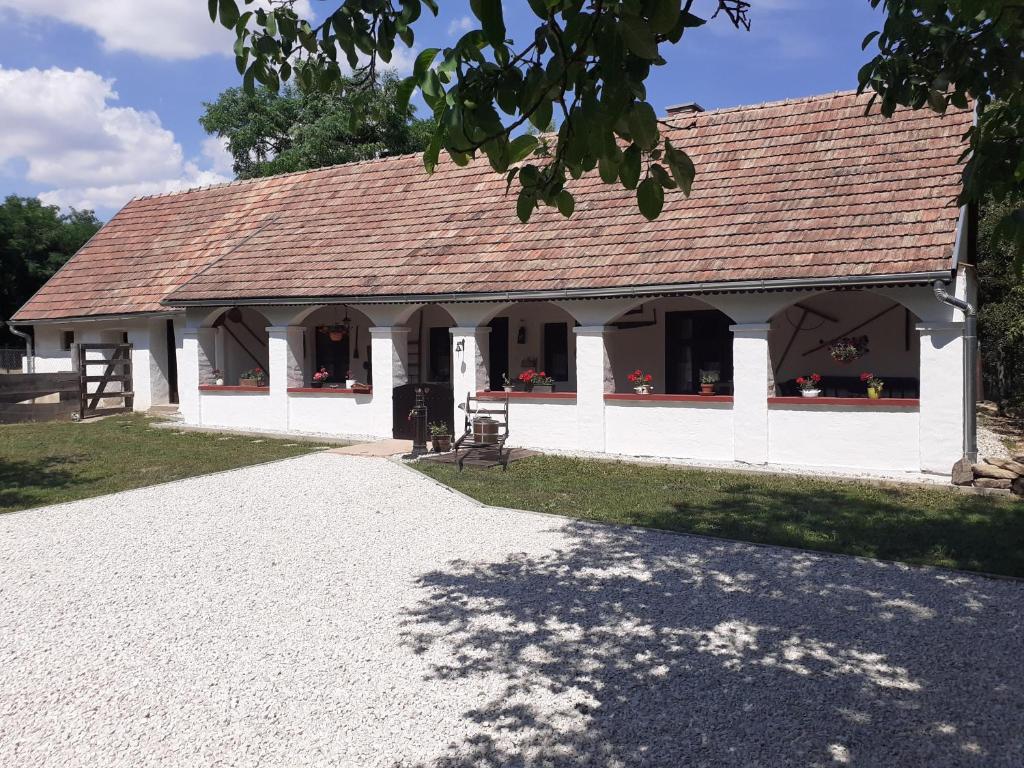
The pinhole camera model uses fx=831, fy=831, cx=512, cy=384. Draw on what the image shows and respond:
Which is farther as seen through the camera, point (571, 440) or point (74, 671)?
point (571, 440)

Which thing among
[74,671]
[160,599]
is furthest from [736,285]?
[74,671]

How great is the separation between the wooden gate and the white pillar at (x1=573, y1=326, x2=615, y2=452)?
12.8 metres

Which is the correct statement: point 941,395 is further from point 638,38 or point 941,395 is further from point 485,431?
point 638,38

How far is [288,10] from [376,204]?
15.0 meters

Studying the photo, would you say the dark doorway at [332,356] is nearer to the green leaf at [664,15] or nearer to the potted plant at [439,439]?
the potted plant at [439,439]

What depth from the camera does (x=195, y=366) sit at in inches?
699

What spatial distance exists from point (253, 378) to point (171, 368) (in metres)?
5.11

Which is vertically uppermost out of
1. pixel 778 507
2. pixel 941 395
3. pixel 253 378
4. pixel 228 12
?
pixel 228 12

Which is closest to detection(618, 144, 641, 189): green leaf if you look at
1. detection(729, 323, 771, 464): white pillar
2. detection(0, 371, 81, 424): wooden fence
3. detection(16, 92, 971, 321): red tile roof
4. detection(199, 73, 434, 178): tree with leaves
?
detection(16, 92, 971, 321): red tile roof

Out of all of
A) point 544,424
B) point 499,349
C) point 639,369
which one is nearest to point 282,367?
point 499,349

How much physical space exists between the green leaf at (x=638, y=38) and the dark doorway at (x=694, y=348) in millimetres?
12721

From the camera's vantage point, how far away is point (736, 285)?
38.0 ft

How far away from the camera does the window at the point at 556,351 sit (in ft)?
53.8

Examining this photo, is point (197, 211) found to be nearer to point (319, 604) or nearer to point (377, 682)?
point (319, 604)
